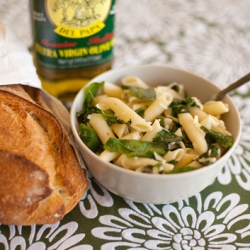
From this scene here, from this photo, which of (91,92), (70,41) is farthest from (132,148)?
(70,41)

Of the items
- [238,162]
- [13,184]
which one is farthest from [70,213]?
[238,162]

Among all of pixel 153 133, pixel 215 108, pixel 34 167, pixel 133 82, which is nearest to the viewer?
pixel 34 167

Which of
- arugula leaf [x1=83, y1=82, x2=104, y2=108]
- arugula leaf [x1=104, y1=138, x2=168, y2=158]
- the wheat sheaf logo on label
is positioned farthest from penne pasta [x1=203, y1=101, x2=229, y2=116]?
the wheat sheaf logo on label

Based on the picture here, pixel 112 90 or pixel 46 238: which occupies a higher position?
pixel 112 90

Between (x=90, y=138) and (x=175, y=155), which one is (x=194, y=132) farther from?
(x=90, y=138)

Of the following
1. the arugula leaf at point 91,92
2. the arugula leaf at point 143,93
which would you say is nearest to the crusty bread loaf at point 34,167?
the arugula leaf at point 91,92

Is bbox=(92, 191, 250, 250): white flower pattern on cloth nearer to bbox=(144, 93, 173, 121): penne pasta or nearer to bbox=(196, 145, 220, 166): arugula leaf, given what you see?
bbox=(196, 145, 220, 166): arugula leaf
